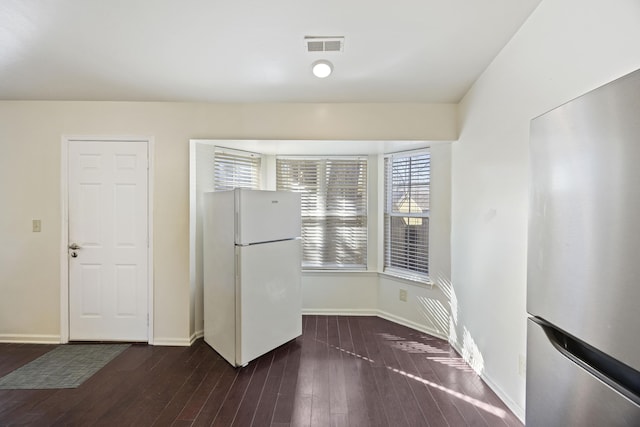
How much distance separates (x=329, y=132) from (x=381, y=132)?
520mm

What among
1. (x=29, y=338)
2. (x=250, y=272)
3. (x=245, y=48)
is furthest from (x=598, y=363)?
(x=29, y=338)

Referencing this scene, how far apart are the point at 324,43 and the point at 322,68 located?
20cm

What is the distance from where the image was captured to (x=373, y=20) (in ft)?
6.20

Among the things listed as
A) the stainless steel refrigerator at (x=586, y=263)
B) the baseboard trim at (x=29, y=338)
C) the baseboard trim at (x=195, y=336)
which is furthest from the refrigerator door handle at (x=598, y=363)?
the baseboard trim at (x=29, y=338)

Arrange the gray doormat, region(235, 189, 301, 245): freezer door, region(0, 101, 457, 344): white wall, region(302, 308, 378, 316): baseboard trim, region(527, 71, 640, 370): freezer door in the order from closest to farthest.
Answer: region(527, 71, 640, 370): freezer door, the gray doormat, region(235, 189, 301, 245): freezer door, region(0, 101, 457, 344): white wall, region(302, 308, 378, 316): baseboard trim

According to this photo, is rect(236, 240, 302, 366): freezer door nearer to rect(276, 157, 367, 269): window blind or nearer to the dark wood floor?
the dark wood floor

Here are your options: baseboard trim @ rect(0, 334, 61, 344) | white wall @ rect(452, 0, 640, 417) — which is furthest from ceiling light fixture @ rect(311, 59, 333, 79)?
baseboard trim @ rect(0, 334, 61, 344)

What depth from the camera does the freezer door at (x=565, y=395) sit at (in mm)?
605

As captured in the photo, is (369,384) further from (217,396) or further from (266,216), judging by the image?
(266,216)

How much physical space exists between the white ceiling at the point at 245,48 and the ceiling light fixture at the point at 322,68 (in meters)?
0.04

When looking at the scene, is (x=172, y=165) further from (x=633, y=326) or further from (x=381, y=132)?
(x=633, y=326)

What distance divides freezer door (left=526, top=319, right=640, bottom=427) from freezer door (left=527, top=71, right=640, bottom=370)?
8cm

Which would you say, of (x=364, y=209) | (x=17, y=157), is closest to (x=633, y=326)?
(x=364, y=209)

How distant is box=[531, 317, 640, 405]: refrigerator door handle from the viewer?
2.02 ft
